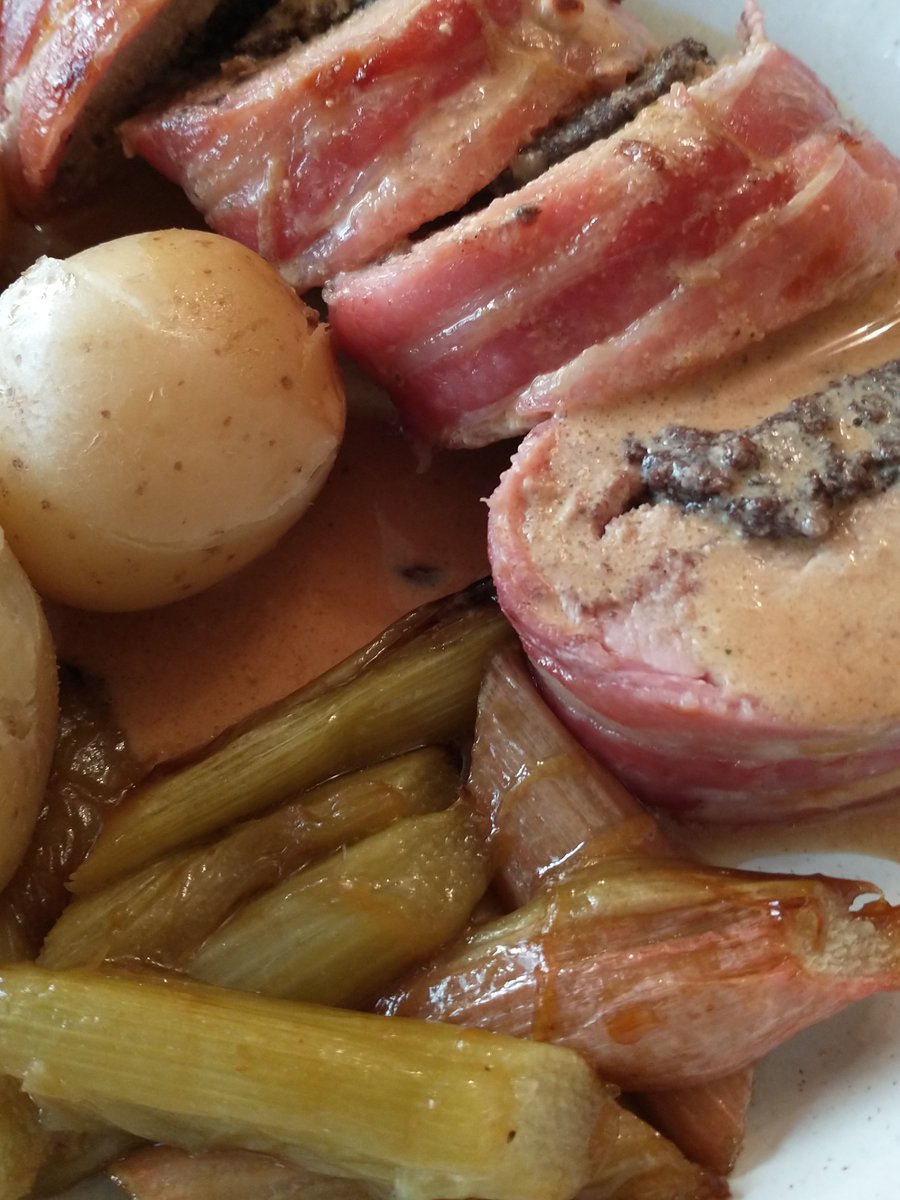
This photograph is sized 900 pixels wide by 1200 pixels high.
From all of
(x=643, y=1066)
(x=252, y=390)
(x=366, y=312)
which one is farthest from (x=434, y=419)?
(x=643, y=1066)

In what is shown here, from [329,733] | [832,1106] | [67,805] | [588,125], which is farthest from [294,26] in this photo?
[832,1106]

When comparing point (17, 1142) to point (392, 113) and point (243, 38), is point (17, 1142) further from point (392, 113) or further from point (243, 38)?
point (243, 38)

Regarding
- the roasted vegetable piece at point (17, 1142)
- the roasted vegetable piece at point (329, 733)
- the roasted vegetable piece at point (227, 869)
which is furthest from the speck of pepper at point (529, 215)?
the roasted vegetable piece at point (17, 1142)

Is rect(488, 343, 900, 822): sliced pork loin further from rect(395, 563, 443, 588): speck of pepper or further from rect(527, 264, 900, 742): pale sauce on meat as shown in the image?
rect(395, 563, 443, 588): speck of pepper

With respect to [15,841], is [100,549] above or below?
above

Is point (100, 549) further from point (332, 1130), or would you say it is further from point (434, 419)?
point (332, 1130)
